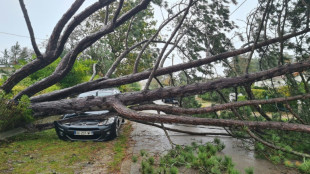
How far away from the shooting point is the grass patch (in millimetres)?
3564

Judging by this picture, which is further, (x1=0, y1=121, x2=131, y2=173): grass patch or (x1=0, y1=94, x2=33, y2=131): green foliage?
(x1=0, y1=94, x2=33, y2=131): green foliage

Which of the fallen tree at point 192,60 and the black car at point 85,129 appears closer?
the fallen tree at point 192,60

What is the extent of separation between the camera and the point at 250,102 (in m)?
3.58

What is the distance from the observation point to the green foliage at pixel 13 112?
→ 4.77 m

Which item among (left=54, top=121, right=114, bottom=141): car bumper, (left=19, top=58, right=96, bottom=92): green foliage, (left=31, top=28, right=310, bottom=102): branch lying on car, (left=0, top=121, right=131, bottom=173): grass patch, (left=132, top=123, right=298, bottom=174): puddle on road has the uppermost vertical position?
(left=19, top=58, right=96, bottom=92): green foliage

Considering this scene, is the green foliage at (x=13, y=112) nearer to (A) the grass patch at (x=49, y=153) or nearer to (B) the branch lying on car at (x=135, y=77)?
(A) the grass patch at (x=49, y=153)

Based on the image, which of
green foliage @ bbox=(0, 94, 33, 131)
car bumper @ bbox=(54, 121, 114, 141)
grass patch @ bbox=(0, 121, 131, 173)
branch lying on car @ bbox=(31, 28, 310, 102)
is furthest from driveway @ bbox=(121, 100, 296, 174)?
green foliage @ bbox=(0, 94, 33, 131)

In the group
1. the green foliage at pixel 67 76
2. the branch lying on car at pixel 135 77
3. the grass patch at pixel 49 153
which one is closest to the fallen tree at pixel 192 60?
the branch lying on car at pixel 135 77

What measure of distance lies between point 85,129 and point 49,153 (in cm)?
100

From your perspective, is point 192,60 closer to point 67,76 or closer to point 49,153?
point 49,153

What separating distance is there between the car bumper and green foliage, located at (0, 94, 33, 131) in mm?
742

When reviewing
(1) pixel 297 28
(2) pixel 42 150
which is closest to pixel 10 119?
(2) pixel 42 150

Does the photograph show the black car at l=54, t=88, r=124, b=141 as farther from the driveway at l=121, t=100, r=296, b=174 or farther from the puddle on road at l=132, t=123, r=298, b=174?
the puddle on road at l=132, t=123, r=298, b=174

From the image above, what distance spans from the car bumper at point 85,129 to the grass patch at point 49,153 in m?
0.13
